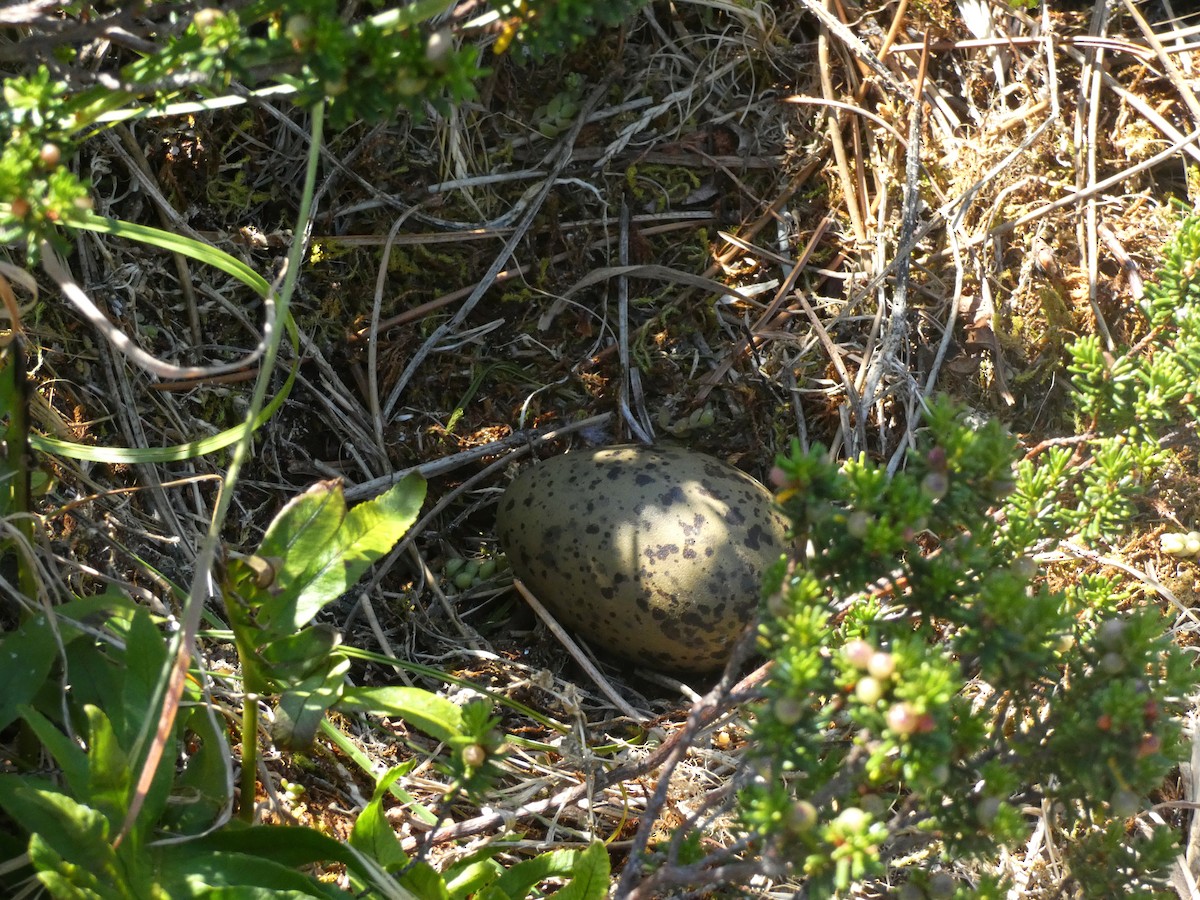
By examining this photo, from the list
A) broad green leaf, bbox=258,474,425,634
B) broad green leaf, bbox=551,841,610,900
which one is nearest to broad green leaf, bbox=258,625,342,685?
broad green leaf, bbox=258,474,425,634

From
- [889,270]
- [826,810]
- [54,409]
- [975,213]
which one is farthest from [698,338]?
[826,810]

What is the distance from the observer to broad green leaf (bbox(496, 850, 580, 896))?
1.70 m

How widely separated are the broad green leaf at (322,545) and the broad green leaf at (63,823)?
41 centimetres

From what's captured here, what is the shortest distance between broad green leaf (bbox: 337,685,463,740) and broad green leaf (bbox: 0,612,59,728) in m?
0.46

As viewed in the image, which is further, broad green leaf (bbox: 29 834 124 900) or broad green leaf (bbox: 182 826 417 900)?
broad green leaf (bbox: 182 826 417 900)

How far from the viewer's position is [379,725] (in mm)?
2248

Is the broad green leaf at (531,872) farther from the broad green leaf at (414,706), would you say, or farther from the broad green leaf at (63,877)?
the broad green leaf at (63,877)

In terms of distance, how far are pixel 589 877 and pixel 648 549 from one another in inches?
35.2

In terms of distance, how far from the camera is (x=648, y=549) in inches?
95.1

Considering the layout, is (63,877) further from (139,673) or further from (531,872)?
(531,872)

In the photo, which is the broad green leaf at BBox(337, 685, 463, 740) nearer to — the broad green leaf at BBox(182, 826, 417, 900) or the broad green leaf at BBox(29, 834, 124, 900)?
the broad green leaf at BBox(182, 826, 417, 900)

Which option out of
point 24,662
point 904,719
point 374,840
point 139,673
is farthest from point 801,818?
point 24,662

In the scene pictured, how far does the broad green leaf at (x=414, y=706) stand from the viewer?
5.75 feet

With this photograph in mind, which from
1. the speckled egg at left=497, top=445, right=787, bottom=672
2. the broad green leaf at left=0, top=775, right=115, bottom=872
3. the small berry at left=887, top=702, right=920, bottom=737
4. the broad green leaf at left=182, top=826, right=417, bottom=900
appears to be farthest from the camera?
the speckled egg at left=497, top=445, right=787, bottom=672
